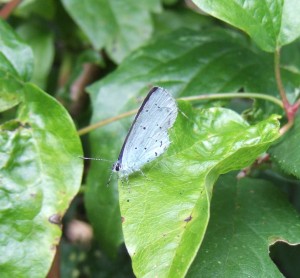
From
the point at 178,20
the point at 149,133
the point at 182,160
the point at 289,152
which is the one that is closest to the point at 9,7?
the point at 178,20

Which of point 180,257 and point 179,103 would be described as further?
point 179,103

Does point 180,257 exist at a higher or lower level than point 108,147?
higher

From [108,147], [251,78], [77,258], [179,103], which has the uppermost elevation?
[179,103]

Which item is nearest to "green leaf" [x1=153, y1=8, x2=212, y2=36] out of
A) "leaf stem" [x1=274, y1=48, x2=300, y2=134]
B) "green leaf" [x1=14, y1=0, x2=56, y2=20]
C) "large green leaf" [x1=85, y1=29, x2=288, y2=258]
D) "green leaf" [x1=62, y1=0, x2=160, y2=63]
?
"green leaf" [x1=62, y1=0, x2=160, y2=63]

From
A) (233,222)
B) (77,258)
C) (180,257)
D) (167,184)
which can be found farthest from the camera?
(77,258)

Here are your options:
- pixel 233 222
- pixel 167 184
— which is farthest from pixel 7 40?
pixel 233 222

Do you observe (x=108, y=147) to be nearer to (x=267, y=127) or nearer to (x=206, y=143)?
(x=206, y=143)

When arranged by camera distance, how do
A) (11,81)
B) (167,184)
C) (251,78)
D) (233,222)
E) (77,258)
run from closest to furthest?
(167,184) < (233,222) < (11,81) < (251,78) < (77,258)
